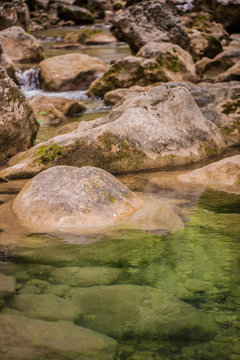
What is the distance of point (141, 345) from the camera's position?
2.31 meters

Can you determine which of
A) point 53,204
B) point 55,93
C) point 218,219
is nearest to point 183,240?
point 218,219

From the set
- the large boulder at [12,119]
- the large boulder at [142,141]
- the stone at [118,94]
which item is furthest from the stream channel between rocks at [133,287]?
the stone at [118,94]

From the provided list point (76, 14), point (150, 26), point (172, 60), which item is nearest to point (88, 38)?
point (150, 26)

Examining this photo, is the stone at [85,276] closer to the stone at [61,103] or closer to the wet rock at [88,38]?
the stone at [61,103]

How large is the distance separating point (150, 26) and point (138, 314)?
15605mm

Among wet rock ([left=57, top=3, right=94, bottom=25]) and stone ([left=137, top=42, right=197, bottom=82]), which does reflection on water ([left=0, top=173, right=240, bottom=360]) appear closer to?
stone ([left=137, top=42, right=197, bottom=82])

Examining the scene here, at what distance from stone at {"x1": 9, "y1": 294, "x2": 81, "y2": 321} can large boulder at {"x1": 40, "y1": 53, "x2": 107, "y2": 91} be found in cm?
1082

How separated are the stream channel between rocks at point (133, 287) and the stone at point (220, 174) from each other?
64 centimetres

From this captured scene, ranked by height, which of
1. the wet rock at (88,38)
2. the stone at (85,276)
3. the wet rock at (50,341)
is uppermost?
the wet rock at (50,341)

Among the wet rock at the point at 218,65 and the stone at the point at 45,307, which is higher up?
the stone at the point at 45,307

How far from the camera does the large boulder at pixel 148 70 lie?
38.3ft

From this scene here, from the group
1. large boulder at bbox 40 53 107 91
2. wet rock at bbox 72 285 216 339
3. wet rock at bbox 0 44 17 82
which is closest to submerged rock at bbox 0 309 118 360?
wet rock at bbox 72 285 216 339

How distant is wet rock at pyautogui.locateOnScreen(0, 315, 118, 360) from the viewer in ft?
7.25

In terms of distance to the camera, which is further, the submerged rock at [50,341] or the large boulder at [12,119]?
the large boulder at [12,119]
